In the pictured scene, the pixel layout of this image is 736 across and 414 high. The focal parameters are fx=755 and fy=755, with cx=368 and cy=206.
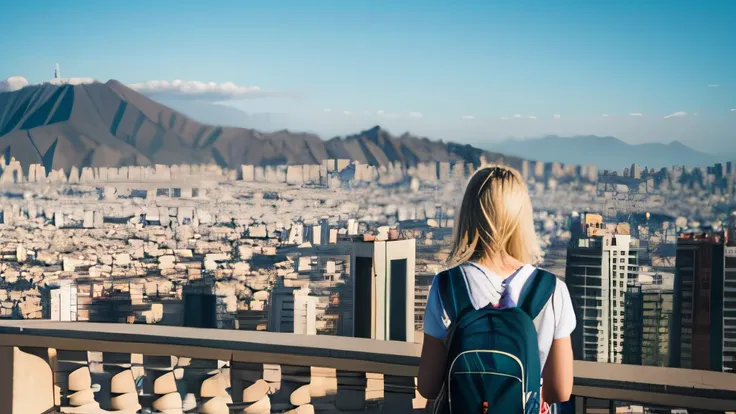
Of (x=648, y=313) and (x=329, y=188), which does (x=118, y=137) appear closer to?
(x=329, y=188)

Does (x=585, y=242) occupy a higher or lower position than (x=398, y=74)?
lower

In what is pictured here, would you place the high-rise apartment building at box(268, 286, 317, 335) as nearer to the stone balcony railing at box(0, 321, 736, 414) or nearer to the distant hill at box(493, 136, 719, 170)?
the distant hill at box(493, 136, 719, 170)

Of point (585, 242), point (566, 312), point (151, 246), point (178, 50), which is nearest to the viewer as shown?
point (566, 312)

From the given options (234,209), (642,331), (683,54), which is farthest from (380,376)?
(683,54)

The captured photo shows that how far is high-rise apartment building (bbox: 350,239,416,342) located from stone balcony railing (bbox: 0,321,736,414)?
3.43ft

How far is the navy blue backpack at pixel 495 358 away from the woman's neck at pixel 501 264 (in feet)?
0.17

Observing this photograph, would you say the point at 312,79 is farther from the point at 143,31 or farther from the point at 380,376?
the point at 380,376

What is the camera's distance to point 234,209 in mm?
10758

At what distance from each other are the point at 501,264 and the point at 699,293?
6600 mm

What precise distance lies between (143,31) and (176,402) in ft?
39.9

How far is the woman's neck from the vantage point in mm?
1109

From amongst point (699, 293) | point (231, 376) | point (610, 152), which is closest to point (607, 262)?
point (699, 293)

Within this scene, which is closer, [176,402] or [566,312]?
[566,312]

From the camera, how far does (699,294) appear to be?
23.0 ft
